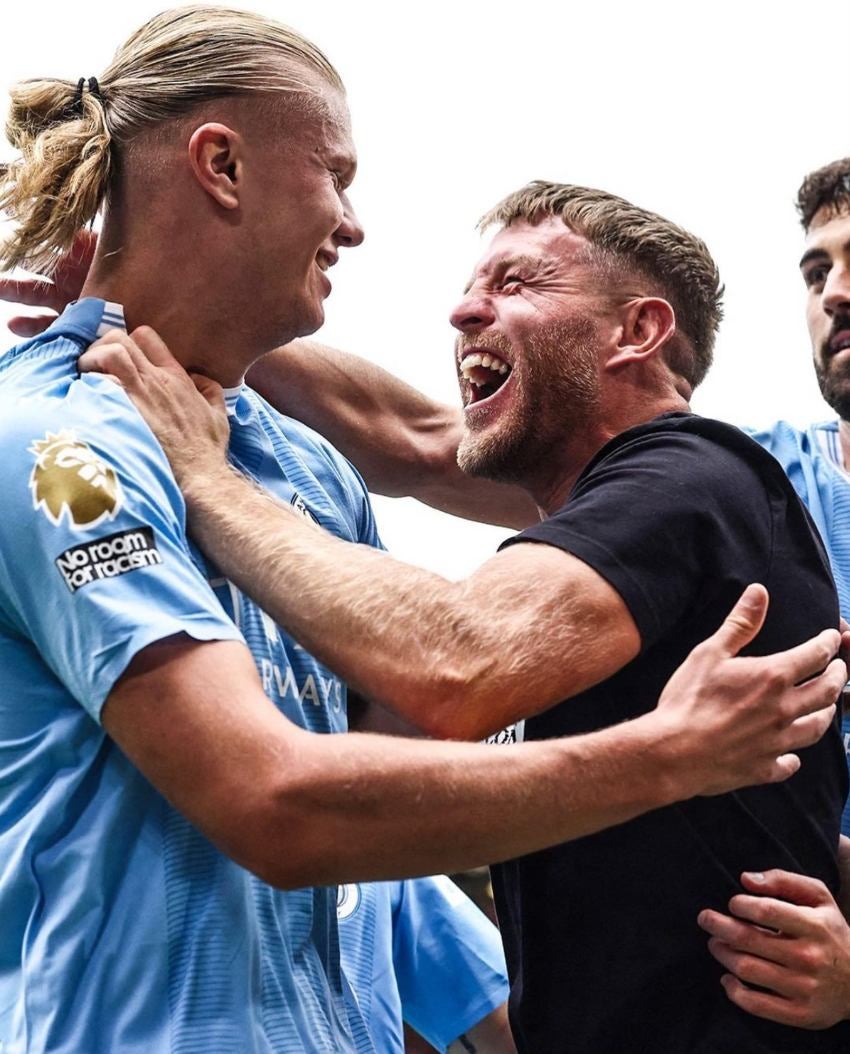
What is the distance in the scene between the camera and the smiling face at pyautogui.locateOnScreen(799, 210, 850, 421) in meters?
3.21

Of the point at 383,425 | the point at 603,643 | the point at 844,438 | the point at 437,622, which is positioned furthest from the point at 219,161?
the point at 844,438

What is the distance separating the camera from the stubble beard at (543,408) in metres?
2.42

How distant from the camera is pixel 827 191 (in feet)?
11.3

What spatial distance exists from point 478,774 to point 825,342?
2028 mm

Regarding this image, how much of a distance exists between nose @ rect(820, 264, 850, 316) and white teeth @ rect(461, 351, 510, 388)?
41.3 inches

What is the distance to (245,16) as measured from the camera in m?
2.05

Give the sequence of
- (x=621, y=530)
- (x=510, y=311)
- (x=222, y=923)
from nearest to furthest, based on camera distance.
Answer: (x=222, y=923) → (x=621, y=530) → (x=510, y=311)

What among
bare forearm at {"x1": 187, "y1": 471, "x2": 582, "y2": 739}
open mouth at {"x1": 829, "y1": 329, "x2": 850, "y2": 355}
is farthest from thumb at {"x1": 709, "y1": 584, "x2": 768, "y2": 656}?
open mouth at {"x1": 829, "y1": 329, "x2": 850, "y2": 355}

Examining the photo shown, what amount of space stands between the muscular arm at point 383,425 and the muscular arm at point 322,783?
146 centimetres

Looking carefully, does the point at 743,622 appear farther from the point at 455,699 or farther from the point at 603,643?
the point at 455,699

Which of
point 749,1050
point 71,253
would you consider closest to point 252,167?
point 71,253

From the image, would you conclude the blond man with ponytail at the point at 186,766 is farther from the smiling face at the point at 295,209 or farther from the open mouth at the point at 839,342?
the open mouth at the point at 839,342

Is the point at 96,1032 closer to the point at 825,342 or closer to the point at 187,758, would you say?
the point at 187,758

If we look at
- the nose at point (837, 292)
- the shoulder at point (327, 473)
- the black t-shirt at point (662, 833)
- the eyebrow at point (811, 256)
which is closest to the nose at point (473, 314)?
the shoulder at point (327, 473)
